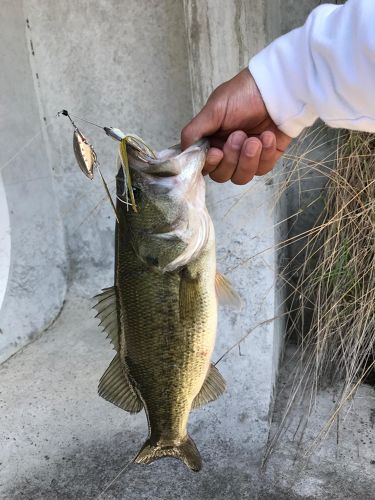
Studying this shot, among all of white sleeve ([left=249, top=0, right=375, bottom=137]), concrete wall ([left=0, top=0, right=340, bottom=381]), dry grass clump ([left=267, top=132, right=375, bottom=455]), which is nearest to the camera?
white sleeve ([left=249, top=0, right=375, bottom=137])

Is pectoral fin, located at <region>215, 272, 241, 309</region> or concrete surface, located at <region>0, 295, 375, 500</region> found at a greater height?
pectoral fin, located at <region>215, 272, 241, 309</region>

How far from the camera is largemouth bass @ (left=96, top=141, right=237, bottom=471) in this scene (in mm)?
1510

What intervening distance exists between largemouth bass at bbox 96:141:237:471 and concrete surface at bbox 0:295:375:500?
0.66 m

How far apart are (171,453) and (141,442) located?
0.79 metres

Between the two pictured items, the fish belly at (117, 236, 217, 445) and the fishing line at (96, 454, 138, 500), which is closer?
the fish belly at (117, 236, 217, 445)

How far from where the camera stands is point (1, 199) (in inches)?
111

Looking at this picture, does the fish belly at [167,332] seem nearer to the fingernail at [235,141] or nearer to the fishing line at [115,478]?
the fingernail at [235,141]

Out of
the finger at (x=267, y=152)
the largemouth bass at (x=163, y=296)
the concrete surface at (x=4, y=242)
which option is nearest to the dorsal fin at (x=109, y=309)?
the largemouth bass at (x=163, y=296)

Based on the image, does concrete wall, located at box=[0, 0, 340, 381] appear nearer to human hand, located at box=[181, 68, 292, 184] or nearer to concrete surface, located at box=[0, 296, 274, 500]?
concrete surface, located at box=[0, 296, 274, 500]

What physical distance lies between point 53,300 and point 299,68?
2187 millimetres

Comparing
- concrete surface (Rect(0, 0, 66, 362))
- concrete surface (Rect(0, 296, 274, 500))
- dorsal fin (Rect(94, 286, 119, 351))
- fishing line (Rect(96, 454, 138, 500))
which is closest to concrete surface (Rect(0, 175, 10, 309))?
→ concrete surface (Rect(0, 0, 66, 362))

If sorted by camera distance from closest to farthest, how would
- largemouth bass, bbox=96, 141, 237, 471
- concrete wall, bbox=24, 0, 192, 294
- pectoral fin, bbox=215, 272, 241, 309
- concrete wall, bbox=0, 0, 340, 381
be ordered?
largemouth bass, bbox=96, 141, 237, 471
pectoral fin, bbox=215, 272, 241, 309
concrete wall, bbox=0, 0, 340, 381
concrete wall, bbox=24, 0, 192, 294

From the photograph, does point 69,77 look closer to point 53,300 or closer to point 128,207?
point 53,300

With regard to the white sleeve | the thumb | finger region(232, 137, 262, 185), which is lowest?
finger region(232, 137, 262, 185)
